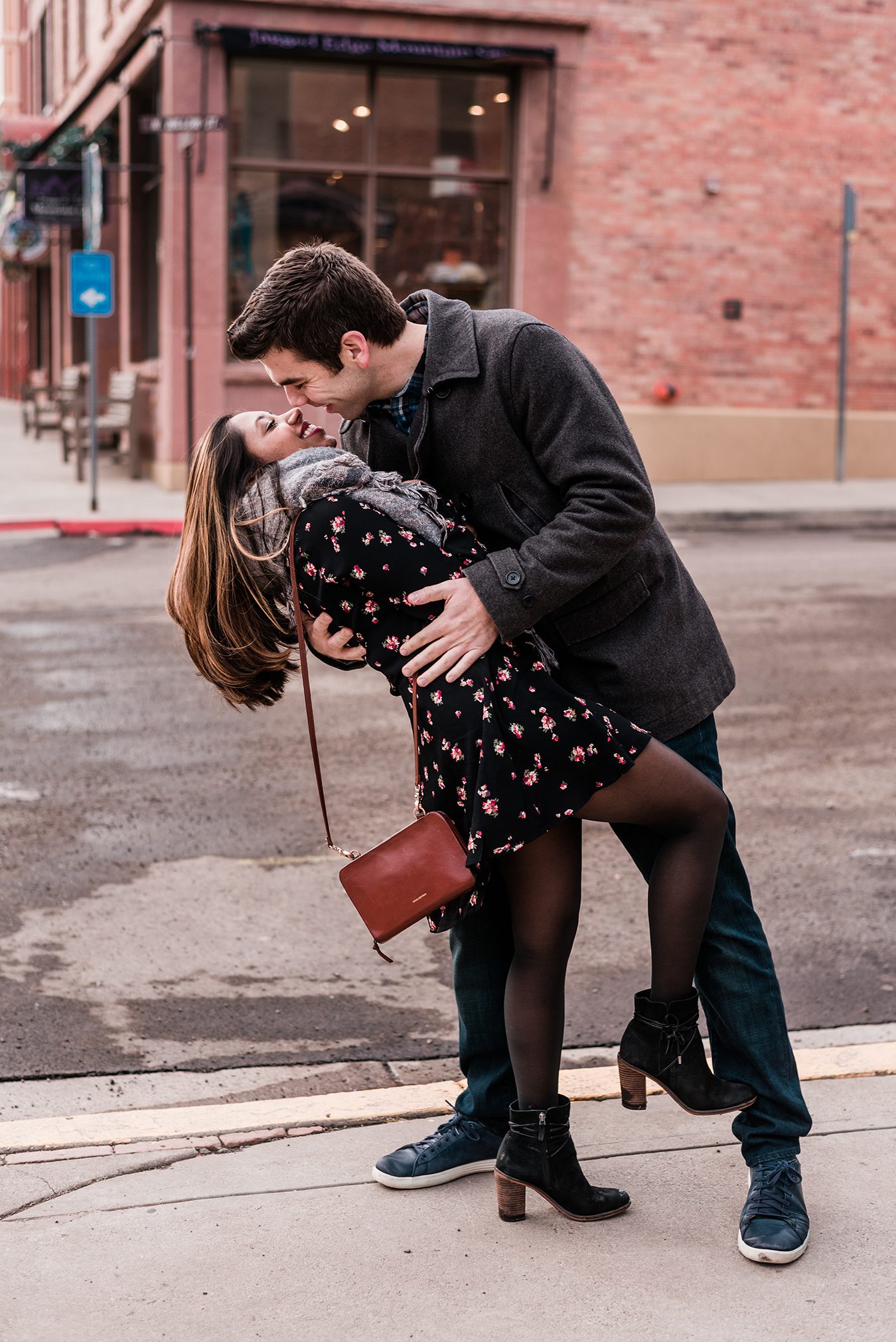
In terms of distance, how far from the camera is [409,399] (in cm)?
277

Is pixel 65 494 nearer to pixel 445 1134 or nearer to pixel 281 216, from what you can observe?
pixel 281 216

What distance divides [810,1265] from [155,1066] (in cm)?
167

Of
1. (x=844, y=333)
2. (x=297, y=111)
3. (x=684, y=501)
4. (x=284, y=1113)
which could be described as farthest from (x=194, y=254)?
(x=284, y=1113)

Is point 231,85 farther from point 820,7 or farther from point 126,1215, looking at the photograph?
point 126,1215

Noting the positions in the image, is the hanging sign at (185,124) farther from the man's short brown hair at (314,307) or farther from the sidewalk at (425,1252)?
the sidewalk at (425,1252)

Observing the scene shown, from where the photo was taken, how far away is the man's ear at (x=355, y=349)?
2.62 metres

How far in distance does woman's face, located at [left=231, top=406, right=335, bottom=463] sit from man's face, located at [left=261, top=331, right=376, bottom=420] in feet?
0.13

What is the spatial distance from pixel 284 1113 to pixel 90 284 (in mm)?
12809

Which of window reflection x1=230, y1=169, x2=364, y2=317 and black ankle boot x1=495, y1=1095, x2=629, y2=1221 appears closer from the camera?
black ankle boot x1=495, y1=1095, x2=629, y2=1221

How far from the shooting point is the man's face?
8.66ft

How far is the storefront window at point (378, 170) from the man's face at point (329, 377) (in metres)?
15.3

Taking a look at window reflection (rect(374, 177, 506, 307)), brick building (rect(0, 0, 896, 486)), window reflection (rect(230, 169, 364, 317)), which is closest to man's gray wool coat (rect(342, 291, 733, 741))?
brick building (rect(0, 0, 896, 486))

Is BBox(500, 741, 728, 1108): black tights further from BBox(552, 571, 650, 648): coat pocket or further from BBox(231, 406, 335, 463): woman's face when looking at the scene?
BBox(231, 406, 335, 463): woman's face

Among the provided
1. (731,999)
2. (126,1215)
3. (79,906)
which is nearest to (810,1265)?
(731,999)
